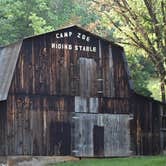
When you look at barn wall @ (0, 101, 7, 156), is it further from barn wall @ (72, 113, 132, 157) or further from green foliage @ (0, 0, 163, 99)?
green foliage @ (0, 0, 163, 99)

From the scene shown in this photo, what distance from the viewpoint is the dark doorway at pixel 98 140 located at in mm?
32469

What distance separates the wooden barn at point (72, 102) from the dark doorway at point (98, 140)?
6cm

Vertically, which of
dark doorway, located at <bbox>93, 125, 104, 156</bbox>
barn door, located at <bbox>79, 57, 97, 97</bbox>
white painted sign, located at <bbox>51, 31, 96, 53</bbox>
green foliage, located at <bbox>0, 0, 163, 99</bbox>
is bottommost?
dark doorway, located at <bbox>93, 125, 104, 156</bbox>

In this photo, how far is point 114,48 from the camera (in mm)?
33812

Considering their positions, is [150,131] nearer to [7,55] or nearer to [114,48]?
[114,48]

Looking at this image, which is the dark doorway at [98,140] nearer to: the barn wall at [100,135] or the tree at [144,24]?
the barn wall at [100,135]

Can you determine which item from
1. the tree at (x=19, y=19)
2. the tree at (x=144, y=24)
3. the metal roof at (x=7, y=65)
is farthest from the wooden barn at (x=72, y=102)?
the tree at (x=19, y=19)

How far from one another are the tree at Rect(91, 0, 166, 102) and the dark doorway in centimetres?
524

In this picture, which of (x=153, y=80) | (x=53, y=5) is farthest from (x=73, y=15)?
(x=153, y=80)

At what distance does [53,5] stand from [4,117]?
133ft

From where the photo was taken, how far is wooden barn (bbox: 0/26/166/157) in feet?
98.7

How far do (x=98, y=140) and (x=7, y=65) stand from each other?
280 inches

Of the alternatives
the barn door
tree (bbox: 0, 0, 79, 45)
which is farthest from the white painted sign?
tree (bbox: 0, 0, 79, 45)

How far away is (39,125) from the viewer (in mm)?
30609
